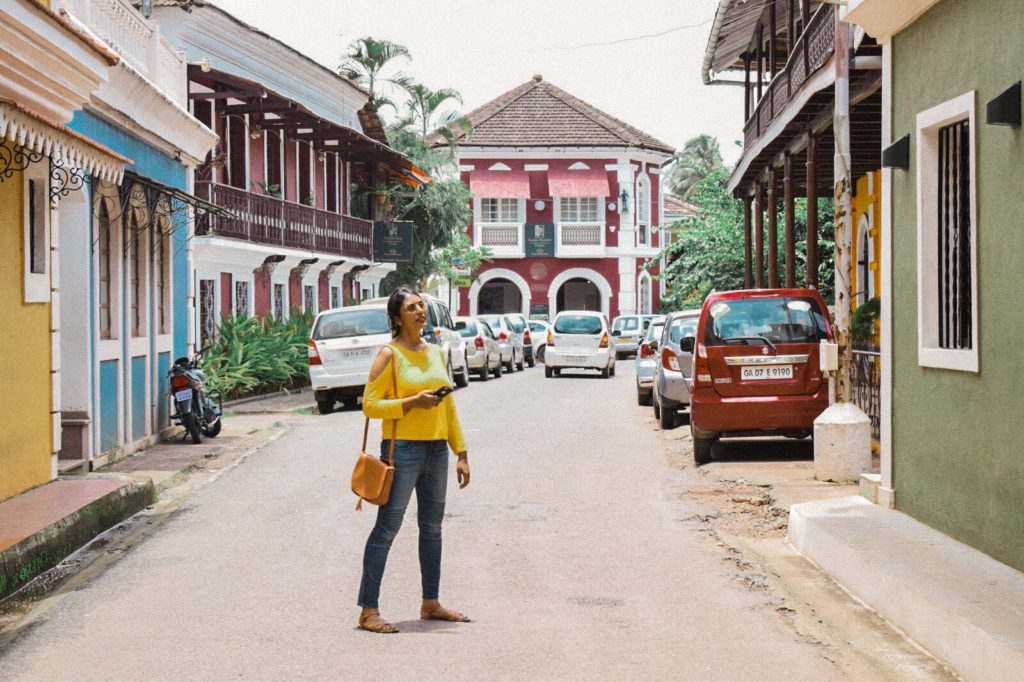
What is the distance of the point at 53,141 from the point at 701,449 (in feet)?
24.9

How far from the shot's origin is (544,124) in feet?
194

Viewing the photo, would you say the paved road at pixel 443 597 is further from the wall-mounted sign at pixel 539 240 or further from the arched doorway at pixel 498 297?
the arched doorway at pixel 498 297

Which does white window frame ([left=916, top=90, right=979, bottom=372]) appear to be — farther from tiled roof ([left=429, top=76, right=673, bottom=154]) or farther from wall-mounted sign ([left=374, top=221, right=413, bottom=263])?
tiled roof ([left=429, top=76, right=673, bottom=154])

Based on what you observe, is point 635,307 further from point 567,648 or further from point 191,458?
point 567,648

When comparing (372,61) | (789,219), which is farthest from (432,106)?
(789,219)

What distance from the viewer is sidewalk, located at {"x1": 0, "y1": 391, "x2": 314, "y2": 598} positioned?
339 inches

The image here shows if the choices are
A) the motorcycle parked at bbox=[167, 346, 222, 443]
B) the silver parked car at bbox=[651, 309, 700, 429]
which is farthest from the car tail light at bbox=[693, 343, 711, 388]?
the motorcycle parked at bbox=[167, 346, 222, 443]

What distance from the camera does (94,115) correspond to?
14.2 meters

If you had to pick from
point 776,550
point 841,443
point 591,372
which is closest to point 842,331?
point 841,443

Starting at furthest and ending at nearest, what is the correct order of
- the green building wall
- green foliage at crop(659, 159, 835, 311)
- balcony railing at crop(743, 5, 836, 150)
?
green foliage at crop(659, 159, 835, 311) → balcony railing at crop(743, 5, 836, 150) → the green building wall

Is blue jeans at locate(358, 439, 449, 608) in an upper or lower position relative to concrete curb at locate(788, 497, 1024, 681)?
upper

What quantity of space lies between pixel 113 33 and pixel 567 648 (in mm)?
11645

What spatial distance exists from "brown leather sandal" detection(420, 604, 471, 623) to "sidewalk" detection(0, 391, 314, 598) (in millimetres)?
2722

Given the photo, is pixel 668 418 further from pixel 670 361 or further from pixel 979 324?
pixel 979 324
